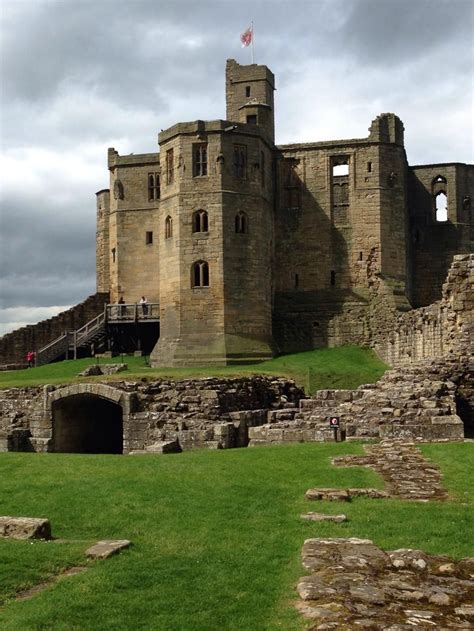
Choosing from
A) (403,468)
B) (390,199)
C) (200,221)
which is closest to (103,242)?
(200,221)

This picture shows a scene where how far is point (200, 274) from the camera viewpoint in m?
42.2

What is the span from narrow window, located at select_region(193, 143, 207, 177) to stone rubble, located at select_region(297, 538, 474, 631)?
34.3 m

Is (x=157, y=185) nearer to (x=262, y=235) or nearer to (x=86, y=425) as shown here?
(x=262, y=235)

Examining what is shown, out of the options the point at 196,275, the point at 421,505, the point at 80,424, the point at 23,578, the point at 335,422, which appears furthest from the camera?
the point at 196,275

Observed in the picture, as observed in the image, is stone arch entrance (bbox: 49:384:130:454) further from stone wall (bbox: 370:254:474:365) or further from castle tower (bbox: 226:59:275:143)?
castle tower (bbox: 226:59:275:143)

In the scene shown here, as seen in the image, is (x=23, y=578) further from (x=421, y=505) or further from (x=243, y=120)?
(x=243, y=120)

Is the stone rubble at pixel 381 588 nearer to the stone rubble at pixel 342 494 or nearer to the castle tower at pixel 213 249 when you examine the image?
the stone rubble at pixel 342 494

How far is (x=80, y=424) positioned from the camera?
3167 cm

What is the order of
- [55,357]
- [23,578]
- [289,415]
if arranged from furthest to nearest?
[55,357] < [289,415] < [23,578]

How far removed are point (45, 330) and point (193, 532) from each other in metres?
39.2

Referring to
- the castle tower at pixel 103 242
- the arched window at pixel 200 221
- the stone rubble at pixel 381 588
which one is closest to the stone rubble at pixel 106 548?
the stone rubble at pixel 381 588

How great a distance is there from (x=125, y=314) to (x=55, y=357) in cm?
477

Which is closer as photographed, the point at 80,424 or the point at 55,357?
the point at 80,424

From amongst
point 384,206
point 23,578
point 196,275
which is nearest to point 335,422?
point 23,578
